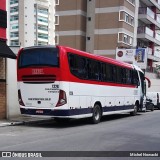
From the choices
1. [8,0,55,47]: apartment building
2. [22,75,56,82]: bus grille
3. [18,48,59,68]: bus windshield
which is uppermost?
[8,0,55,47]: apartment building

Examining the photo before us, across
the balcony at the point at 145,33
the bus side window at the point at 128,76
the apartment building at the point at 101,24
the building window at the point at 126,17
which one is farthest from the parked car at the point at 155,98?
the balcony at the point at 145,33

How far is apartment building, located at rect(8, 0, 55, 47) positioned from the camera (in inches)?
4658

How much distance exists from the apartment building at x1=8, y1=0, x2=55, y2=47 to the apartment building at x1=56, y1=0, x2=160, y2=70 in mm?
54815

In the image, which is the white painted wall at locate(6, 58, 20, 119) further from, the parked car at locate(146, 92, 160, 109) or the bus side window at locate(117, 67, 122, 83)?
the parked car at locate(146, 92, 160, 109)

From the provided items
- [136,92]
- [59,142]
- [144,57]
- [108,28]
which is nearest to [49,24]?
[108,28]

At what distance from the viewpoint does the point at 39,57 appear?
52.0ft

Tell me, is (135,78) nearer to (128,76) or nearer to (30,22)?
(128,76)

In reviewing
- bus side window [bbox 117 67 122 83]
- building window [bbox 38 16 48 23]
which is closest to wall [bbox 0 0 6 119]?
bus side window [bbox 117 67 122 83]

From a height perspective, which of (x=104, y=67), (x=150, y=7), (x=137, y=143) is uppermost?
(x=150, y=7)

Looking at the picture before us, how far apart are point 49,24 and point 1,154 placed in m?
136

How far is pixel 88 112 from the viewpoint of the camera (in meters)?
17.2

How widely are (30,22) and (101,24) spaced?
241 feet

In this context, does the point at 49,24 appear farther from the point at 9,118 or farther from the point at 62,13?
the point at 9,118

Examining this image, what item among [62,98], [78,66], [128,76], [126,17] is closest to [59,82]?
[62,98]
